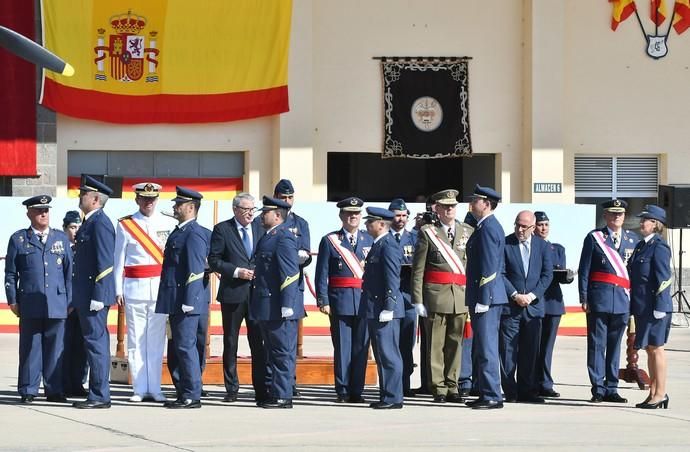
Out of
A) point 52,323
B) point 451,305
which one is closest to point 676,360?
point 451,305

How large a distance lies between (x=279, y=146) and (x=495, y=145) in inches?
154

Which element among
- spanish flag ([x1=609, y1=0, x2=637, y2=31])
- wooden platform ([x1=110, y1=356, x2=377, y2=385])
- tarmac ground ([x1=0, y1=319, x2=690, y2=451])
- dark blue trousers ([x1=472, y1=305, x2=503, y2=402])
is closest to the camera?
tarmac ground ([x1=0, y1=319, x2=690, y2=451])

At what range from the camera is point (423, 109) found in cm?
2591

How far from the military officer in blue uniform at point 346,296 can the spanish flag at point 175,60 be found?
11.2 meters

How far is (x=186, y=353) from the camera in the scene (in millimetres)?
12531

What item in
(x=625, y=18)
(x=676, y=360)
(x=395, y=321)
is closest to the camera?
(x=395, y=321)

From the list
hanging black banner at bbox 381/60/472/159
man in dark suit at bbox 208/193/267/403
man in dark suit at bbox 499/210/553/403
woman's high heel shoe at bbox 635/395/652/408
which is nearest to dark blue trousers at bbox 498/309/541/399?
man in dark suit at bbox 499/210/553/403

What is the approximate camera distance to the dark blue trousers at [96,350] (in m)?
12.5

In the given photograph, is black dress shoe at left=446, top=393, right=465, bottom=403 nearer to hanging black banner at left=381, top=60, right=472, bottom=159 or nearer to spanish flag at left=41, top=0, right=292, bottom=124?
spanish flag at left=41, top=0, right=292, bottom=124

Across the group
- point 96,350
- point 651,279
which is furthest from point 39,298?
point 651,279

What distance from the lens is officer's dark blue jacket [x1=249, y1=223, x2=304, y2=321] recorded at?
12602mm

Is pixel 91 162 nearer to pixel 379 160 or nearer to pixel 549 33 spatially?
pixel 379 160

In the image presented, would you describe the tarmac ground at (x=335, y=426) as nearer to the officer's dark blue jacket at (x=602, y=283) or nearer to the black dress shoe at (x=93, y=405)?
the black dress shoe at (x=93, y=405)

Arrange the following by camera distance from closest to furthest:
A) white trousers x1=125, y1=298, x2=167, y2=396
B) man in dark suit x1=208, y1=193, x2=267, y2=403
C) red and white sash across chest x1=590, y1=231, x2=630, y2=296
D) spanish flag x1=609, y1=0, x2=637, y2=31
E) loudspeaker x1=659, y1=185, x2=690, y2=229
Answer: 1. white trousers x1=125, y1=298, x2=167, y2=396
2. man in dark suit x1=208, y1=193, x2=267, y2=403
3. red and white sash across chest x1=590, y1=231, x2=630, y2=296
4. loudspeaker x1=659, y1=185, x2=690, y2=229
5. spanish flag x1=609, y1=0, x2=637, y2=31
